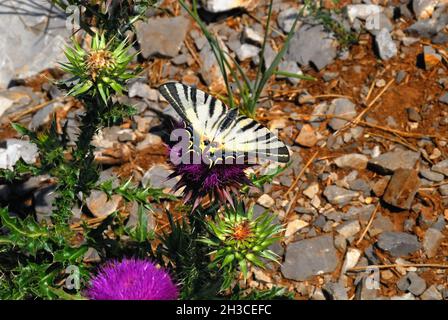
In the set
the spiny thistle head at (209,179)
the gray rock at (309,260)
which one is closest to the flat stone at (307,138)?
the gray rock at (309,260)

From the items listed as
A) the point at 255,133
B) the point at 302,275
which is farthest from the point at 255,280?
the point at 255,133

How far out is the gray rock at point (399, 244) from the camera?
4445 millimetres

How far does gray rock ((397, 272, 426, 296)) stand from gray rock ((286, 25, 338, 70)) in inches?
80.3

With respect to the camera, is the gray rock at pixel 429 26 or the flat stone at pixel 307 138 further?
the gray rock at pixel 429 26

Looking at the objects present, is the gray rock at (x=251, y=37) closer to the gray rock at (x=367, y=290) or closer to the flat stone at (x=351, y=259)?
the flat stone at (x=351, y=259)

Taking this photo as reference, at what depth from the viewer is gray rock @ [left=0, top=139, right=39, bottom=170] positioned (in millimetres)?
5035

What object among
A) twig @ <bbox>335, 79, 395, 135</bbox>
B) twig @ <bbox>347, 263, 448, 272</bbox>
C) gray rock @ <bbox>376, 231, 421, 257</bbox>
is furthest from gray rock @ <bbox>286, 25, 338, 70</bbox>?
twig @ <bbox>347, 263, 448, 272</bbox>

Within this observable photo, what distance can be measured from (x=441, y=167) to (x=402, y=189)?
395 mm

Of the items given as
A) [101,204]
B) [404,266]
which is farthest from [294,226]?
[101,204]

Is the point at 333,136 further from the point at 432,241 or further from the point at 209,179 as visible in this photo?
the point at 209,179

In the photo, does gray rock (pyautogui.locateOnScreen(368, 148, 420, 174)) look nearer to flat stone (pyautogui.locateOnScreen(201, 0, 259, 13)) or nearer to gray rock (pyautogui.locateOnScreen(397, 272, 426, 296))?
gray rock (pyautogui.locateOnScreen(397, 272, 426, 296))

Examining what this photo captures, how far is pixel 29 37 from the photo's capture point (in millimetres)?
5895

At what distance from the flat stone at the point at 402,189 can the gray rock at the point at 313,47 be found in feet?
4.32

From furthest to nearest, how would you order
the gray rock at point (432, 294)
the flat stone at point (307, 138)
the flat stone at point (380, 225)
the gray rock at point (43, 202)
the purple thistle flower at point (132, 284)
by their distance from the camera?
the flat stone at point (307, 138), the gray rock at point (43, 202), the flat stone at point (380, 225), the gray rock at point (432, 294), the purple thistle flower at point (132, 284)
